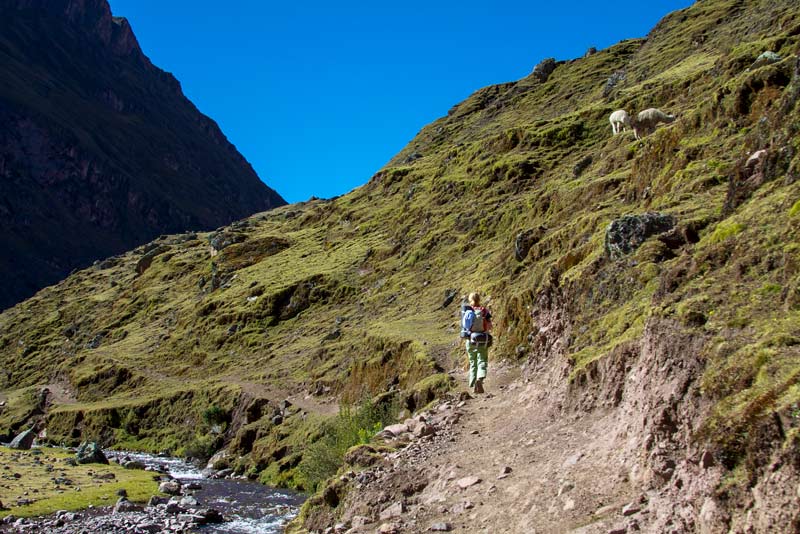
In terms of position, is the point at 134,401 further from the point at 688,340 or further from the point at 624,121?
the point at 688,340

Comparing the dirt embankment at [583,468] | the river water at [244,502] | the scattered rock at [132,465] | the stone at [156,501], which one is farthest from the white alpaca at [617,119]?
the scattered rock at [132,465]

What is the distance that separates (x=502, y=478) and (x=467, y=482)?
0.79 m

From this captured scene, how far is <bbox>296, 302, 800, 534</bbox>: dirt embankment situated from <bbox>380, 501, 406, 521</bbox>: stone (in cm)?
3

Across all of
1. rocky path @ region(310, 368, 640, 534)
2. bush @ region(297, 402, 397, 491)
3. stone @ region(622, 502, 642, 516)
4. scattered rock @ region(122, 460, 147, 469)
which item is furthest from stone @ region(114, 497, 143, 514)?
stone @ region(622, 502, 642, 516)

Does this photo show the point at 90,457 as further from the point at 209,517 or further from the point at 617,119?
the point at 617,119

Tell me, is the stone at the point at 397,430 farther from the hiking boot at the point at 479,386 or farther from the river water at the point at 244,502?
the river water at the point at 244,502

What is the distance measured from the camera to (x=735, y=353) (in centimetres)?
880

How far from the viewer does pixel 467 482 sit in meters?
12.5

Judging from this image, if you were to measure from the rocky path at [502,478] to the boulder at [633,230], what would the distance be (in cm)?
467

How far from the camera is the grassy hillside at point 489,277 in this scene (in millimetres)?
11102

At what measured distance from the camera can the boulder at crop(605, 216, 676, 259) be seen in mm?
17766

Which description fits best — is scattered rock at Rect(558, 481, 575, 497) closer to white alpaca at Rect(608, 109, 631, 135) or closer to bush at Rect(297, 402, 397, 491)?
bush at Rect(297, 402, 397, 491)

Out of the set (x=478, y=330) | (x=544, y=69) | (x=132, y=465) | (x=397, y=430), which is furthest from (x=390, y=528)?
(x=544, y=69)

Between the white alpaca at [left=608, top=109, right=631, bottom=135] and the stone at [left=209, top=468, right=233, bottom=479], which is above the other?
the white alpaca at [left=608, top=109, right=631, bottom=135]
